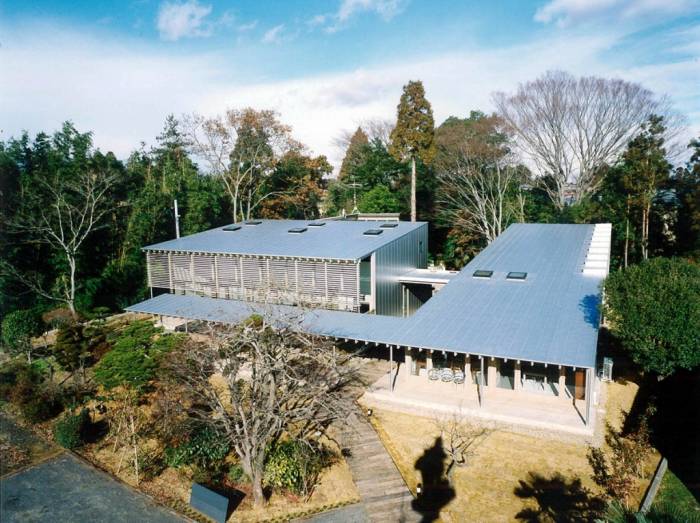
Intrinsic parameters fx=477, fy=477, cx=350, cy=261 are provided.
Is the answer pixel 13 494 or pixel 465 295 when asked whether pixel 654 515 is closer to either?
pixel 465 295

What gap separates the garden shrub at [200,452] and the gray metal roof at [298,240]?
9.86 meters

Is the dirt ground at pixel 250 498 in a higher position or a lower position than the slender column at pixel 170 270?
lower

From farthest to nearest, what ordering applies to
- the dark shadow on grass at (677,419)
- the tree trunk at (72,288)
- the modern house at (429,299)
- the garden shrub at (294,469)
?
the tree trunk at (72,288) → the modern house at (429,299) → the dark shadow on grass at (677,419) → the garden shrub at (294,469)

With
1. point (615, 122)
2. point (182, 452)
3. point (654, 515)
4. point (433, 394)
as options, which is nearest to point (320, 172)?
point (615, 122)

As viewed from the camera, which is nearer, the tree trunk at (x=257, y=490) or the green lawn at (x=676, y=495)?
the green lawn at (x=676, y=495)

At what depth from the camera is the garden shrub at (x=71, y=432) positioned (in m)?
14.8

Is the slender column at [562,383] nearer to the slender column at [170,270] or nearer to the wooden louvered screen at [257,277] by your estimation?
the wooden louvered screen at [257,277]

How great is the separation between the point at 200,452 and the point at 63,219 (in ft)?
66.7

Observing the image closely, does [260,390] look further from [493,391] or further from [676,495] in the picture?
[676,495]

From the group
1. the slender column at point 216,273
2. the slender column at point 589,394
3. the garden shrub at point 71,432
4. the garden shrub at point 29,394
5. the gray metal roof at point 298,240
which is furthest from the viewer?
the slender column at point 216,273

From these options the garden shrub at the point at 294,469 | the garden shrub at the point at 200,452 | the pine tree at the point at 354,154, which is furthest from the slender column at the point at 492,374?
the pine tree at the point at 354,154

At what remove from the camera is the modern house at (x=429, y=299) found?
51.3 feet

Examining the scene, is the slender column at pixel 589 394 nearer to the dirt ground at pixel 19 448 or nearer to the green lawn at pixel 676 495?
the green lawn at pixel 676 495

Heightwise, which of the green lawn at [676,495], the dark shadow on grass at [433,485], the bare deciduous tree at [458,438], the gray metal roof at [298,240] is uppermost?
the gray metal roof at [298,240]
